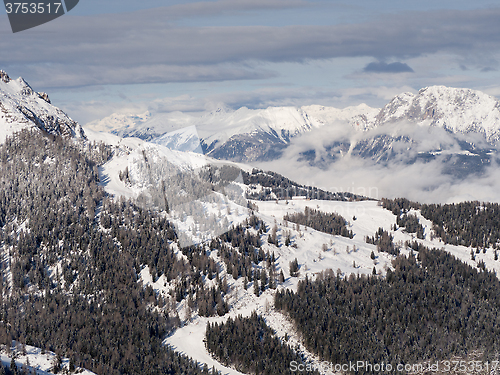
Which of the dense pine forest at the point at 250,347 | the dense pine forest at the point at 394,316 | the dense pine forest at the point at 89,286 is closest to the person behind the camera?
the dense pine forest at the point at 250,347

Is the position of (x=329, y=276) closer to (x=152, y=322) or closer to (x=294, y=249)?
(x=294, y=249)

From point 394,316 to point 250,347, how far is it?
171 feet

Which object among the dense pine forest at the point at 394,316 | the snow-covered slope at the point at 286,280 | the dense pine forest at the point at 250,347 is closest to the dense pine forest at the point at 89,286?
the snow-covered slope at the point at 286,280

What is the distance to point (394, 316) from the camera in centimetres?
14200

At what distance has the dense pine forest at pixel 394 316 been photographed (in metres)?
127

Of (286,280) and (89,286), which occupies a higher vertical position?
(89,286)

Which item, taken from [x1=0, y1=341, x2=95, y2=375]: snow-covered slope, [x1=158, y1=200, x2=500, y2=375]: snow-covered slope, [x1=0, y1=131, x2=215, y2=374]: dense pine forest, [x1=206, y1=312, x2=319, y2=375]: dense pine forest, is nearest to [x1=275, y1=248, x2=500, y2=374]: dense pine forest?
[x1=158, y1=200, x2=500, y2=375]: snow-covered slope

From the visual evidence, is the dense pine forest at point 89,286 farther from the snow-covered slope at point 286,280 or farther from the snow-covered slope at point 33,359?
the snow-covered slope at point 286,280

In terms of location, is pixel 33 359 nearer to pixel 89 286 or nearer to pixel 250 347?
pixel 89 286

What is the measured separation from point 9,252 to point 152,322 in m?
77.8

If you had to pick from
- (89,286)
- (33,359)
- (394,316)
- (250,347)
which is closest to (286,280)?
(394,316)

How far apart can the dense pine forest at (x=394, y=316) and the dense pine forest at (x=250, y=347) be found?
10317 millimetres

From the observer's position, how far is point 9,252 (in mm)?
173125

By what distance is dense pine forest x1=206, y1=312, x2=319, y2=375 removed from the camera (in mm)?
116975
